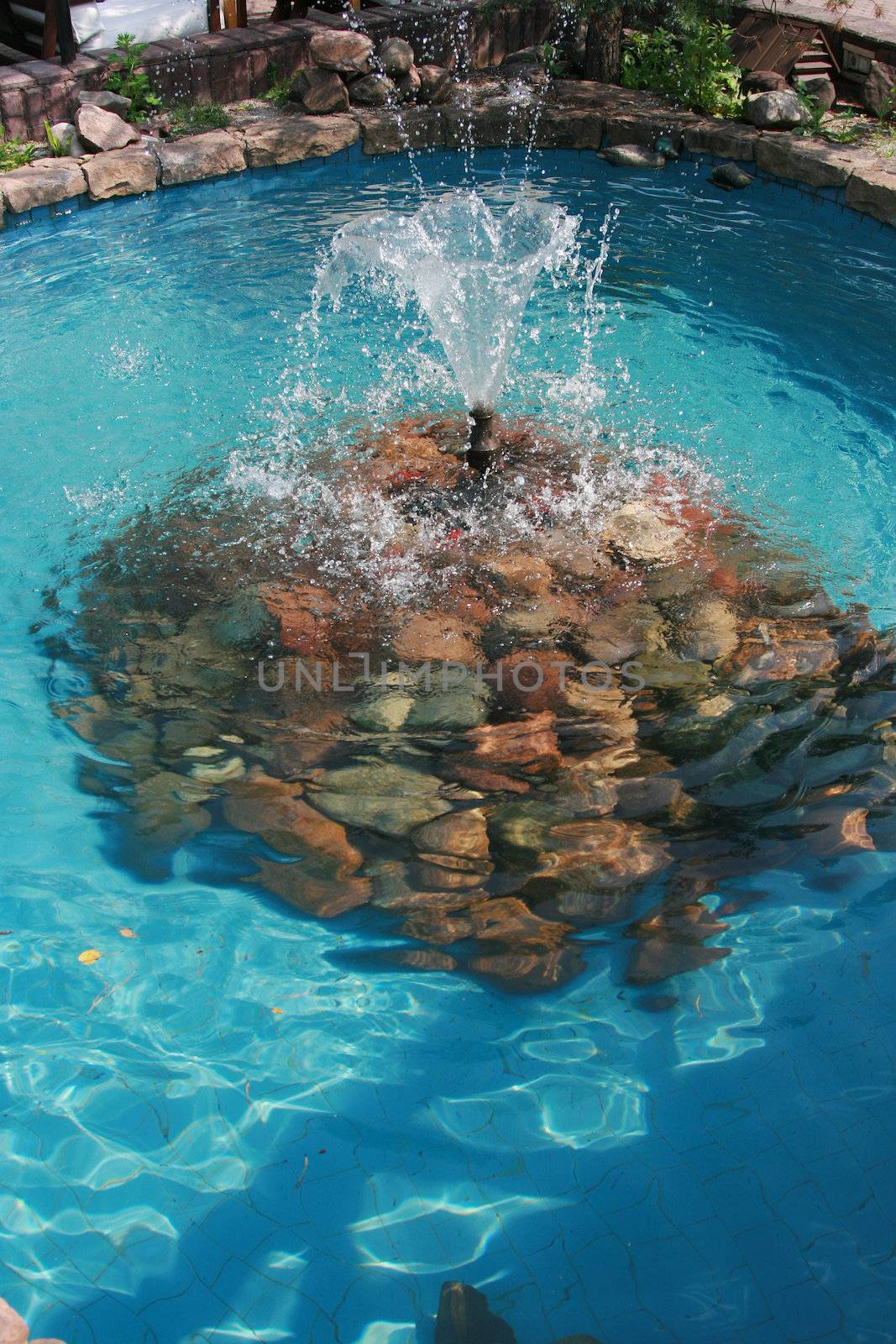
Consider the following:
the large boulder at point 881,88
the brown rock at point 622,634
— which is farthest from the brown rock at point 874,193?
the brown rock at point 622,634

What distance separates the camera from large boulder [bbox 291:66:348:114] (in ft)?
26.1

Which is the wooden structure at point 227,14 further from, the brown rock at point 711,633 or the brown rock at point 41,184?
the brown rock at point 711,633

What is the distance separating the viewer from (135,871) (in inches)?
119

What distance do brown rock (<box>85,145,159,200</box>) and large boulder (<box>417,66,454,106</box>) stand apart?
7.40 ft

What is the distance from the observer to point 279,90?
→ 820cm

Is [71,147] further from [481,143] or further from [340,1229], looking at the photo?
[340,1229]

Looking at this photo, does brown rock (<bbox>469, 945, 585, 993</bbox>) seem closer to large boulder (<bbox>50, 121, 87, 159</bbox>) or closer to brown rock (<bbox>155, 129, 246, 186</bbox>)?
brown rock (<bbox>155, 129, 246, 186</bbox>)

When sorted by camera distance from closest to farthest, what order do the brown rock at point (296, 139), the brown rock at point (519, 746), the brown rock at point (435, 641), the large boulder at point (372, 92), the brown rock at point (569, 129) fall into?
the brown rock at point (519, 746) < the brown rock at point (435, 641) < the brown rock at point (296, 139) < the brown rock at point (569, 129) < the large boulder at point (372, 92)

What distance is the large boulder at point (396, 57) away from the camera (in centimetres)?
803

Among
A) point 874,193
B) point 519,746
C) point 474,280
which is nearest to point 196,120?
point 474,280

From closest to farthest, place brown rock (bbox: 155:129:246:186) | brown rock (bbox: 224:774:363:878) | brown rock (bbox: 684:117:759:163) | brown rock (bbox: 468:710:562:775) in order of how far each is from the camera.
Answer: brown rock (bbox: 224:774:363:878) < brown rock (bbox: 468:710:562:775) < brown rock (bbox: 155:129:246:186) < brown rock (bbox: 684:117:759:163)

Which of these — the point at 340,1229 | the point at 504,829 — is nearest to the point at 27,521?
the point at 504,829

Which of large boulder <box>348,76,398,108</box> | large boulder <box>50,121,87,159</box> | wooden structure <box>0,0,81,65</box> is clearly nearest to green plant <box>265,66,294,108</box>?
large boulder <box>348,76,398,108</box>

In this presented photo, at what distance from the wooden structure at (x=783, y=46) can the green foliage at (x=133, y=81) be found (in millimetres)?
4547
